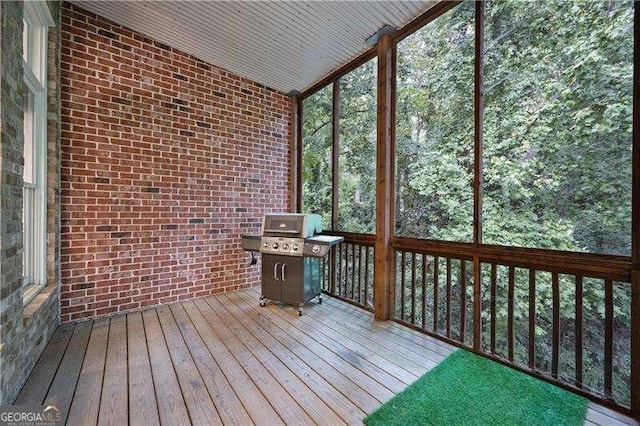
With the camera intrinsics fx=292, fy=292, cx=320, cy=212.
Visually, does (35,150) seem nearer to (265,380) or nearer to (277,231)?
(277,231)

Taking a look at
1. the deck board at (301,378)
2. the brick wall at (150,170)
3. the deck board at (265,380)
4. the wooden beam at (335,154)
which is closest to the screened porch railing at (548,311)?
the wooden beam at (335,154)

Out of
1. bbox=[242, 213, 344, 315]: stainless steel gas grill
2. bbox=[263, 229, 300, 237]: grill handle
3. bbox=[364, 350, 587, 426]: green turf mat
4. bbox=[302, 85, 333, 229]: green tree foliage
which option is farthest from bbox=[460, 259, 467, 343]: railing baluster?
bbox=[302, 85, 333, 229]: green tree foliage

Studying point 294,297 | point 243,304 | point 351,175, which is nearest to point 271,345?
point 294,297

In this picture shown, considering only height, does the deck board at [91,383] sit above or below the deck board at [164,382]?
above

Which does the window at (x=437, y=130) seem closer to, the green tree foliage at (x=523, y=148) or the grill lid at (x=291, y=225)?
the green tree foliage at (x=523, y=148)

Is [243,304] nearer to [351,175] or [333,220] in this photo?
[333,220]

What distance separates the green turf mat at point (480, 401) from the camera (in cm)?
169

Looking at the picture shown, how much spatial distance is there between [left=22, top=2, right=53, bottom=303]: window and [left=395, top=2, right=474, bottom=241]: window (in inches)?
131

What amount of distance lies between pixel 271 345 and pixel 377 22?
3.27 meters

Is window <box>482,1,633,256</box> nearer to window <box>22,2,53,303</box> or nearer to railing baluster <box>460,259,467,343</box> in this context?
railing baluster <box>460,259,467,343</box>

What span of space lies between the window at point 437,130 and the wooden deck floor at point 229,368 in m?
1.36

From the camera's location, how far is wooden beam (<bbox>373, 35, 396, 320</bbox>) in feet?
10.2

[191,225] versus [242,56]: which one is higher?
[242,56]

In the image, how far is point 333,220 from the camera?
13.4ft
